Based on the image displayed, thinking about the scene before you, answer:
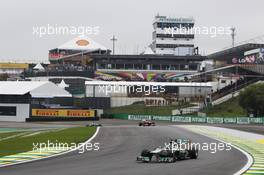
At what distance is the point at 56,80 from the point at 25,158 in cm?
10249

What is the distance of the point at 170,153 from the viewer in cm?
2398

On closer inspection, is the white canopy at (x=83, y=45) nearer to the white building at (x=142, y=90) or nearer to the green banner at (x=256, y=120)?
the white building at (x=142, y=90)

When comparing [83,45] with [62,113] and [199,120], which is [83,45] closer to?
[62,113]

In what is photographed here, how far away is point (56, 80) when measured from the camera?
127688 mm

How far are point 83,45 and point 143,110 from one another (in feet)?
202

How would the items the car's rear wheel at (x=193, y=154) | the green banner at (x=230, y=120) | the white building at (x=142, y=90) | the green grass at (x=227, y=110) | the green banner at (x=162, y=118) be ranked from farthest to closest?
the white building at (x=142, y=90) < the green grass at (x=227, y=110) < the green banner at (x=162, y=118) < the green banner at (x=230, y=120) < the car's rear wheel at (x=193, y=154)

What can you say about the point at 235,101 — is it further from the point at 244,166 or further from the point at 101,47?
the point at 244,166

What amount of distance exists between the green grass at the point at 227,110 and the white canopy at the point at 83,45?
5931 centimetres

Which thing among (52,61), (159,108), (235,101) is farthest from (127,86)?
(52,61)

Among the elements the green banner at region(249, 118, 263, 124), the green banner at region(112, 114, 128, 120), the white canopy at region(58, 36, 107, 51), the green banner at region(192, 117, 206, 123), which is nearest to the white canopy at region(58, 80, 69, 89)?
the green banner at region(112, 114, 128, 120)

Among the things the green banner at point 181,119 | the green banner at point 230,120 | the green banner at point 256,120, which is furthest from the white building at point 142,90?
the green banner at point 256,120

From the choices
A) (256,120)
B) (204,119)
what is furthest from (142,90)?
(256,120)

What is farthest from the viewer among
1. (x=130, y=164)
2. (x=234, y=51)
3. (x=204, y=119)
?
(x=234, y=51)

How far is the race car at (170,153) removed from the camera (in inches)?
932
